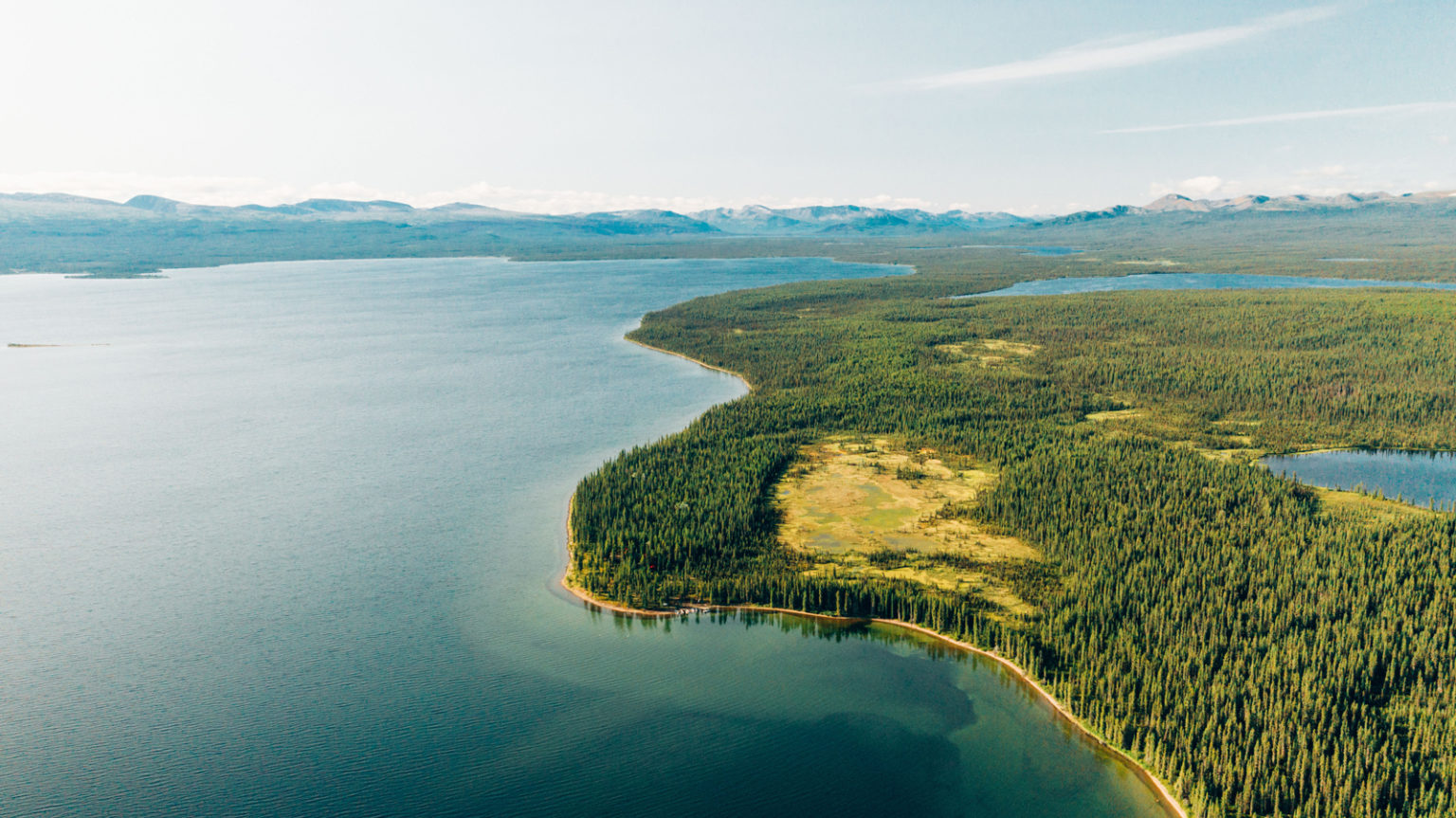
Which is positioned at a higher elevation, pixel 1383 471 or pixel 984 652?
pixel 1383 471

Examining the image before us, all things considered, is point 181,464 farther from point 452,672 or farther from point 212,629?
point 452,672

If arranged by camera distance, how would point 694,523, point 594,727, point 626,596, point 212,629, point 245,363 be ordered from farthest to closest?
point 245,363 < point 694,523 < point 626,596 < point 212,629 < point 594,727

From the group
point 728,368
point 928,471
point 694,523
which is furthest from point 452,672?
point 728,368

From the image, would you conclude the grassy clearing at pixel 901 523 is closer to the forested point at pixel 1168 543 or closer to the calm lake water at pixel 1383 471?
the forested point at pixel 1168 543

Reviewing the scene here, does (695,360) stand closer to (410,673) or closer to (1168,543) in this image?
(1168,543)

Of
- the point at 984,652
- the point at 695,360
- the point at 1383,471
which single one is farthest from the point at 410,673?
the point at 695,360

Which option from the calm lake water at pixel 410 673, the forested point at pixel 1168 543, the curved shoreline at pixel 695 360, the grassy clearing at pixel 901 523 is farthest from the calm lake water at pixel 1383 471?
the curved shoreline at pixel 695 360
